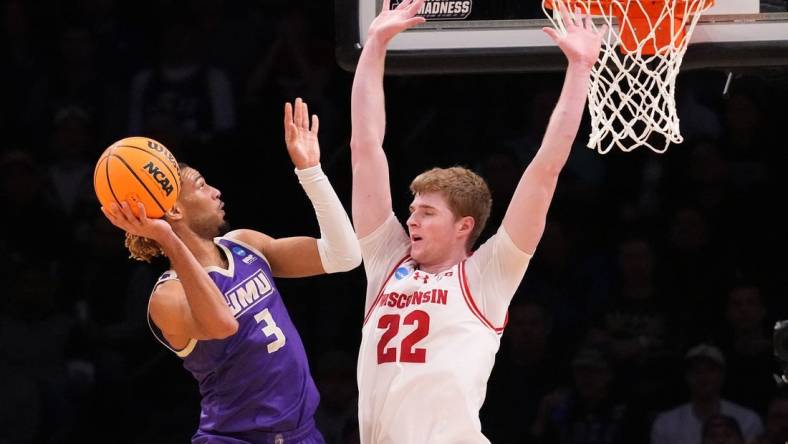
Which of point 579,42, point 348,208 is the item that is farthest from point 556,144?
point 348,208

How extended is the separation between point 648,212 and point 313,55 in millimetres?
2335

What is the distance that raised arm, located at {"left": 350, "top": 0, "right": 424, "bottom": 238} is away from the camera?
A: 14.5 feet

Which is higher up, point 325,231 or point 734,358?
point 325,231

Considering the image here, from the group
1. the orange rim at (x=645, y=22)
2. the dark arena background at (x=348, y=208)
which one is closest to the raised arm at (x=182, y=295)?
the orange rim at (x=645, y=22)

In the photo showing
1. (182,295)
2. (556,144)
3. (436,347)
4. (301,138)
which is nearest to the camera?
(556,144)

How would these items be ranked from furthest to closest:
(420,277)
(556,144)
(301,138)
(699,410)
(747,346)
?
(747,346) < (699,410) < (301,138) < (420,277) < (556,144)

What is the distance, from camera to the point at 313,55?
26.9 feet

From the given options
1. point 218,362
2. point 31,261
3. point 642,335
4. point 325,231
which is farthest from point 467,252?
point 31,261

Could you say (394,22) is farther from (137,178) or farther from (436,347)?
(436,347)

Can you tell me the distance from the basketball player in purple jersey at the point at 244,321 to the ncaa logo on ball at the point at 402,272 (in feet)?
1.44

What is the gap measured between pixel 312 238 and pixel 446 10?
1069 millimetres

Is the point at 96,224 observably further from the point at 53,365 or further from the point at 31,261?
the point at 53,365

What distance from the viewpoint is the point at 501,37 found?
198 inches

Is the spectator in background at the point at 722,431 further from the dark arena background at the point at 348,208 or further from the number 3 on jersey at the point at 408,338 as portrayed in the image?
the number 3 on jersey at the point at 408,338
